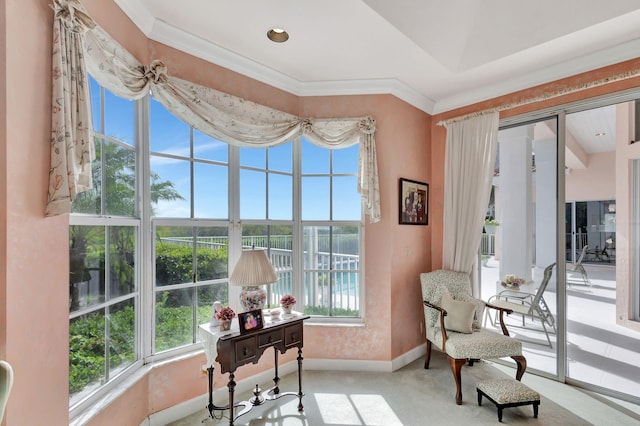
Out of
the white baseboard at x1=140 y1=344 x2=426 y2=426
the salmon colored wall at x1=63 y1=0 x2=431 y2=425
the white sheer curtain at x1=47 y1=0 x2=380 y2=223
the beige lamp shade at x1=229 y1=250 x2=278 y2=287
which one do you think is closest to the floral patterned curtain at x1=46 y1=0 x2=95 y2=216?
the white sheer curtain at x1=47 y1=0 x2=380 y2=223

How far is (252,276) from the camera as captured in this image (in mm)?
2182

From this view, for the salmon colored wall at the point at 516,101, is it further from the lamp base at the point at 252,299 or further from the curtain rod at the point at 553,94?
the lamp base at the point at 252,299

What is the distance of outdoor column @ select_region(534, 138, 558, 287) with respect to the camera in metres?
2.86

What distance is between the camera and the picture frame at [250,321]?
2086 millimetres

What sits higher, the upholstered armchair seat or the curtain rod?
the curtain rod

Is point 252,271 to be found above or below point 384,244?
below

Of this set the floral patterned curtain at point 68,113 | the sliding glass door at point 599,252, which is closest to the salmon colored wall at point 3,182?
the floral patterned curtain at point 68,113

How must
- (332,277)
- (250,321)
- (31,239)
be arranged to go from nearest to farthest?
(31,239) → (250,321) → (332,277)

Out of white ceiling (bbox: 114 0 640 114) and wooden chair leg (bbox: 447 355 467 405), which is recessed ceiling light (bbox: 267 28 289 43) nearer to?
white ceiling (bbox: 114 0 640 114)

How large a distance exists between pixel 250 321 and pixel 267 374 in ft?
3.23

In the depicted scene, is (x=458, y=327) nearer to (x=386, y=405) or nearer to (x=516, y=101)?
(x=386, y=405)

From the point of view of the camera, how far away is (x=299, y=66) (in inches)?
107

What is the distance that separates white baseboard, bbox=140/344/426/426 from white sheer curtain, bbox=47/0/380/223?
1449 millimetres

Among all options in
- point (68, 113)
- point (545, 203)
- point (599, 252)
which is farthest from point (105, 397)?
point (599, 252)
